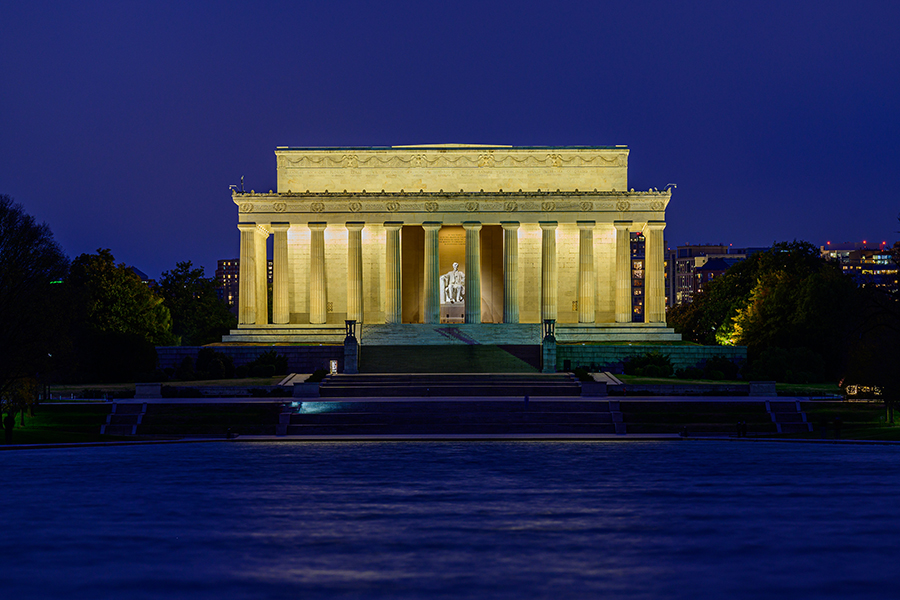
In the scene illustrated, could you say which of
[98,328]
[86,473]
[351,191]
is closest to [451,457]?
[86,473]

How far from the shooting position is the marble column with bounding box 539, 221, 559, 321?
7531 cm

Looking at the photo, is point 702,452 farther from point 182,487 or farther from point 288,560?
point 288,560

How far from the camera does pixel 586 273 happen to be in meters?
75.4

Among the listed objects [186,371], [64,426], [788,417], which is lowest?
[64,426]

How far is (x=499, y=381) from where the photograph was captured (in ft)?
170

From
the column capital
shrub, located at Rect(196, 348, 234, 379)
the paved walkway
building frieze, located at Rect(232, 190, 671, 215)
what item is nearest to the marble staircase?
the paved walkway

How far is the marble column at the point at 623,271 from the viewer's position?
76.0 metres

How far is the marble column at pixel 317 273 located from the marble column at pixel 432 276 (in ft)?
28.3

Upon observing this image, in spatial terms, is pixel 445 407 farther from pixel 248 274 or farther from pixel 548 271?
pixel 248 274

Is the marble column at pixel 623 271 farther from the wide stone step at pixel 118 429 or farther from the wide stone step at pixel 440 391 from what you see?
the wide stone step at pixel 118 429

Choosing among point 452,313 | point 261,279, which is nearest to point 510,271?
point 452,313

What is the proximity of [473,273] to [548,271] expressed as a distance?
6.25m

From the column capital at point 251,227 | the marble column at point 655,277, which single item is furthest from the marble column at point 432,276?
the marble column at point 655,277

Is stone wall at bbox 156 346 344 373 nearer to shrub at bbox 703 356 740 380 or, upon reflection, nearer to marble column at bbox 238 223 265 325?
marble column at bbox 238 223 265 325
